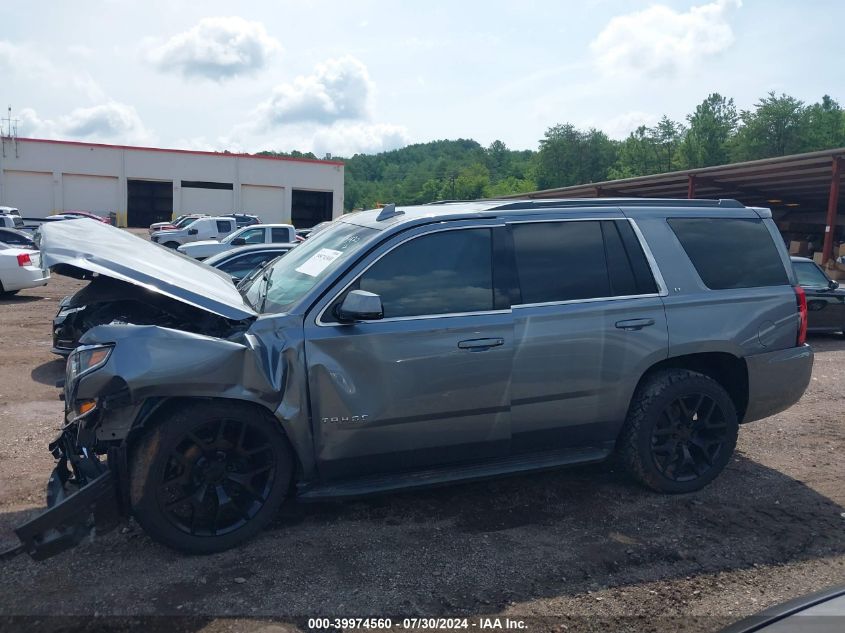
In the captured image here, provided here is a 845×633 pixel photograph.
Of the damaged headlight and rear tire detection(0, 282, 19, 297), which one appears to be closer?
the damaged headlight

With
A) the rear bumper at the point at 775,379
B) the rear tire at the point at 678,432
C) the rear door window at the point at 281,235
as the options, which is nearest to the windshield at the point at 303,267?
the rear tire at the point at 678,432

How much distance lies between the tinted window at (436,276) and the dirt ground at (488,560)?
4.37 ft

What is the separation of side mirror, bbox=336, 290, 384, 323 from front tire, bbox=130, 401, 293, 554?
706mm

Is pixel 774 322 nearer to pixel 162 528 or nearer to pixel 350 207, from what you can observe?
pixel 162 528

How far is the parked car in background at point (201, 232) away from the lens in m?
32.4

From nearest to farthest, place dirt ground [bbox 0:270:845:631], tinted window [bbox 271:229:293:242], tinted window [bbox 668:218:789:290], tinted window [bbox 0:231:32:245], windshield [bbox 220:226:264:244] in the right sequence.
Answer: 1. dirt ground [bbox 0:270:845:631]
2. tinted window [bbox 668:218:789:290]
3. tinted window [bbox 0:231:32:245]
4. windshield [bbox 220:226:264:244]
5. tinted window [bbox 271:229:293:242]

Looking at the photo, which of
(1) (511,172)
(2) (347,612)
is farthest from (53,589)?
(1) (511,172)

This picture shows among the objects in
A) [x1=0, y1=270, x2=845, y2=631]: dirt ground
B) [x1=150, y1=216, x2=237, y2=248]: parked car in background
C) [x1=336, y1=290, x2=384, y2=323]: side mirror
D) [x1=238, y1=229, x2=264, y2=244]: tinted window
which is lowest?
[x1=0, y1=270, x2=845, y2=631]: dirt ground

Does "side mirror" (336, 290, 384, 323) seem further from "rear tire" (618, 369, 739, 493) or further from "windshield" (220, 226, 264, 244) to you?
"windshield" (220, 226, 264, 244)

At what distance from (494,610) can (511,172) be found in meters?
109

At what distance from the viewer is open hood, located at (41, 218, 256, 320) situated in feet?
12.6

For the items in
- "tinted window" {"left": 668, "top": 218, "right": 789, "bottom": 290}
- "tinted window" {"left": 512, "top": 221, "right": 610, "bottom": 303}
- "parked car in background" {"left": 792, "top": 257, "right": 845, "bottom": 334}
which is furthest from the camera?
"parked car in background" {"left": 792, "top": 257, "right": 845, "bottom": 334}

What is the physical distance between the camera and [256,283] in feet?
16.7

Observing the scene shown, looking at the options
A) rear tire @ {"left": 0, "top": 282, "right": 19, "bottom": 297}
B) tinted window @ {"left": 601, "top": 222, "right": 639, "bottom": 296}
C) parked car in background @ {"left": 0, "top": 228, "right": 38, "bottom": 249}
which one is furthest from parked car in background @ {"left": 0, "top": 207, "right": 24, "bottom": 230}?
tinted window @ {"left": 601, "top": 222, "right": 639, "bottom": 296}
